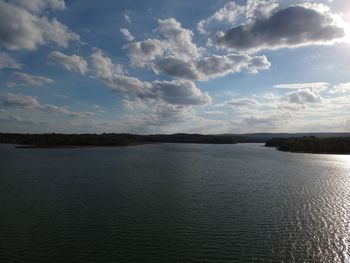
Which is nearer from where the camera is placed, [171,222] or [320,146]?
[171,222]

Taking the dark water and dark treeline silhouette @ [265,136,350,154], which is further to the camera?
dark treeline silhouette @ [265,136,350,154]

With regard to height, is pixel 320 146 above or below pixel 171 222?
above

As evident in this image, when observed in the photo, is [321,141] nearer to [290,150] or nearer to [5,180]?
[290,150]

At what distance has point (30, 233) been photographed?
15453 mm

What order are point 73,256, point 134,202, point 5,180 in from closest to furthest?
point 73,256 → point 134,202 → point 5,180

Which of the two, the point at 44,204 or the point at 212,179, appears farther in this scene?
the point at 212,179

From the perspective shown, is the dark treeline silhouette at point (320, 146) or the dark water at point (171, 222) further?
the dark treeline silhouette at point (320, 146)

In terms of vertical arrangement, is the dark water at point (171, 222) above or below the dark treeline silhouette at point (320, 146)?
below

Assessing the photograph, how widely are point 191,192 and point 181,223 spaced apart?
29.6ft

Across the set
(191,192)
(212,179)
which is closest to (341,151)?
(212,179)

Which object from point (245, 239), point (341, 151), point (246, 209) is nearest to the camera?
point (245, 239)

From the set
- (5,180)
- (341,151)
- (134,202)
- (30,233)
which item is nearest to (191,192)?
(134,202)

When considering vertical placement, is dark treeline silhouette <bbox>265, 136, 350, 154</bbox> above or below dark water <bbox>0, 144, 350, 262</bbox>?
above

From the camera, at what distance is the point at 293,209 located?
2123cm
